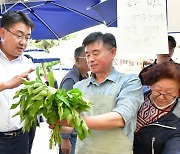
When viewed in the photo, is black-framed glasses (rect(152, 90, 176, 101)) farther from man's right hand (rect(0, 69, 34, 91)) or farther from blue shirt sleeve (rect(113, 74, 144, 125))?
man's right hand (rect(0, 69, 34, 91))

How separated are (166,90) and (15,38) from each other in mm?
1249

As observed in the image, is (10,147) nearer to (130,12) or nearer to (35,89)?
(35,89)

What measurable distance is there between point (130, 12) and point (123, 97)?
76 cm

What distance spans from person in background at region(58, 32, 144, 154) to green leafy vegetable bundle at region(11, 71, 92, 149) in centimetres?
26

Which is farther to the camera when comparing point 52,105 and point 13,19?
point 13,19

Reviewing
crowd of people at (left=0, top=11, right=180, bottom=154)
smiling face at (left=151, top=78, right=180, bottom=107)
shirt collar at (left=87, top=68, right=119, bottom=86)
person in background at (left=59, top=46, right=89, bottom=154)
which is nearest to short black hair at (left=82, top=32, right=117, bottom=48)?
crowd of people at (left=0, top=11, right=180, bottom=154)

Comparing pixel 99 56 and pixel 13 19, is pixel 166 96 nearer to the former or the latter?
pixel 99 56

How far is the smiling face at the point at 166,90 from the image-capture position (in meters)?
2.07

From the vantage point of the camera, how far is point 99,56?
2197 mm

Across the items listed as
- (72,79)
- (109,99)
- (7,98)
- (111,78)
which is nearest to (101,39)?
(111,78)

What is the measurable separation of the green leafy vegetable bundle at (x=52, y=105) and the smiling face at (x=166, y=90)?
0.54m

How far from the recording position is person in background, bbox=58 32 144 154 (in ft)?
6.72

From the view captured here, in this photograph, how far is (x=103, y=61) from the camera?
221 cm

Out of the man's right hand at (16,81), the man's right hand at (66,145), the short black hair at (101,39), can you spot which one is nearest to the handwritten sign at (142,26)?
the short black hair at (101,39)
